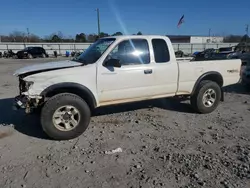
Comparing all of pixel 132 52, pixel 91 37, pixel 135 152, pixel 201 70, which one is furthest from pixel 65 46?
pixel 135 152

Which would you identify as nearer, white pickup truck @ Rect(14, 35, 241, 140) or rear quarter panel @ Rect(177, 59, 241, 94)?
white pickup truck @ Rect(14, 35, 241, 140)

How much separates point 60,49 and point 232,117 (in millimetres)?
42991

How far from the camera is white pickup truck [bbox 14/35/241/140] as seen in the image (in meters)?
4.63

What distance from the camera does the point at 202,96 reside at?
6.20 metres

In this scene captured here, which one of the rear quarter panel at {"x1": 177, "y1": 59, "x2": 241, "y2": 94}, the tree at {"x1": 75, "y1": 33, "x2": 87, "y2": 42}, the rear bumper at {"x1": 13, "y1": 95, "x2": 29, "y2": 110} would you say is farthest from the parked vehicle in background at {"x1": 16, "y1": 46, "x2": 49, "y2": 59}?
the tree at {"x1": 75, "y1": 33, "x2": 87, "y2": 42}

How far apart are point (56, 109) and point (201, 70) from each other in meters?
3.54

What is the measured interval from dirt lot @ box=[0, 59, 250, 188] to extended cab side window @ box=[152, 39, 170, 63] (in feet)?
4.59

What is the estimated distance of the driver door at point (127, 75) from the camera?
5.05 meters

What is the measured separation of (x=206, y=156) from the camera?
399cm

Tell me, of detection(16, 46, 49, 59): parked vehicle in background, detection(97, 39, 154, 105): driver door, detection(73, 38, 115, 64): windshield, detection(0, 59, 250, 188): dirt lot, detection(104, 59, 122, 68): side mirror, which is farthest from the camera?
detection(16, 46, 49, 59): parked vehicle in background

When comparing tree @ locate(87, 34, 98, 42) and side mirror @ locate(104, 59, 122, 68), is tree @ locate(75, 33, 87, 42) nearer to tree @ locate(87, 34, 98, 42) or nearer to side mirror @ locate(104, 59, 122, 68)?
tree @ locate(87, 34, 98, 42)

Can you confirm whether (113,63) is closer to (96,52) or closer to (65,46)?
(96,52)

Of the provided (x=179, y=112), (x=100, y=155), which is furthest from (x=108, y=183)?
(x=179, y=112)

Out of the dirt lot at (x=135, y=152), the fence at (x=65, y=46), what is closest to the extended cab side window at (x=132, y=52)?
the dirt lot at (x=135, y=152)
